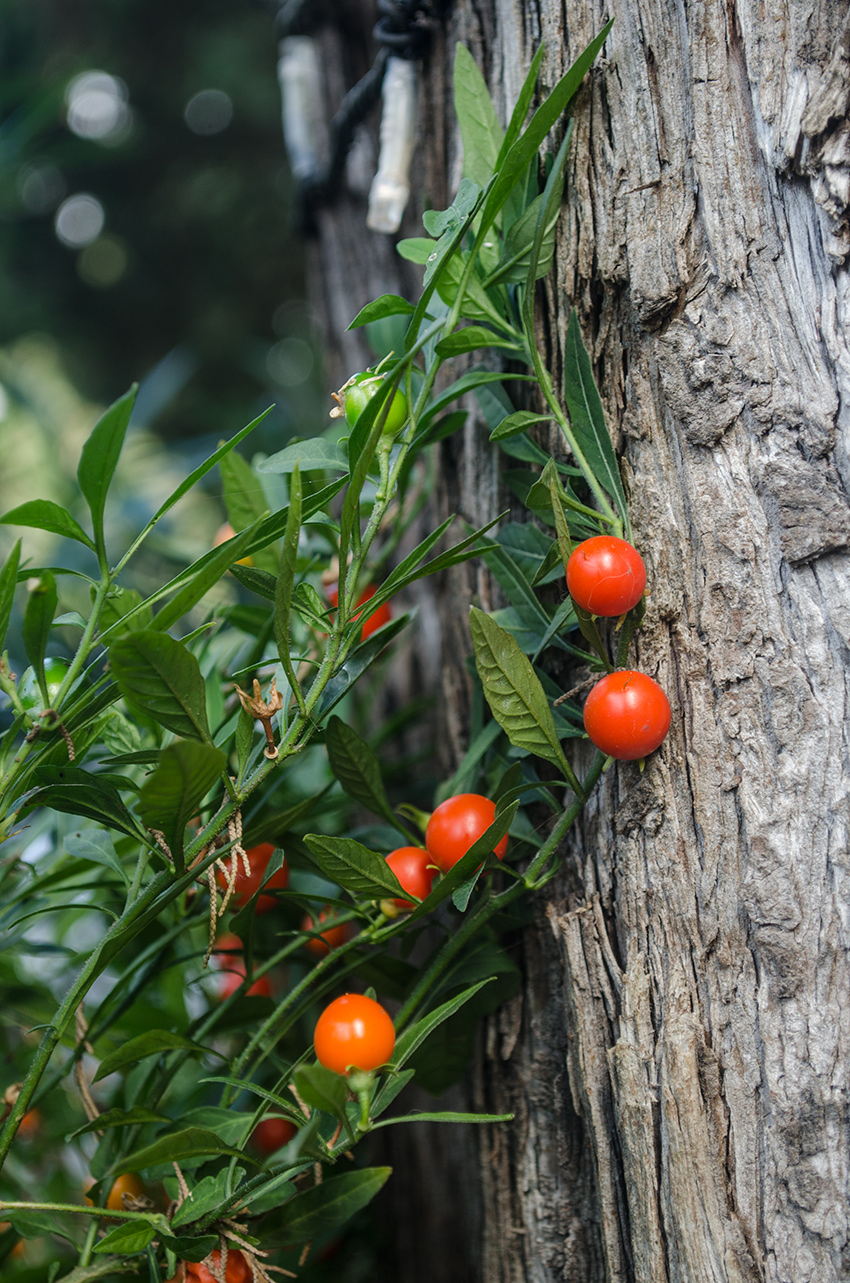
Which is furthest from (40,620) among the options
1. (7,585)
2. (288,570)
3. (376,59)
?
(376,59)

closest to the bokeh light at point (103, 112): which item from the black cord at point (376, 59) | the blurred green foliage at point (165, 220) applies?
the blurred green foliage at point (165, 220)

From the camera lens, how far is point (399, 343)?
28.2 inches

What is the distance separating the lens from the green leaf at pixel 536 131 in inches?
17.0

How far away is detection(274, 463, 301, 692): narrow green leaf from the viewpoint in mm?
373

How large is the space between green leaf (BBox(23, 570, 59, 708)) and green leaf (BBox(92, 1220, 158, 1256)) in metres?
0.27

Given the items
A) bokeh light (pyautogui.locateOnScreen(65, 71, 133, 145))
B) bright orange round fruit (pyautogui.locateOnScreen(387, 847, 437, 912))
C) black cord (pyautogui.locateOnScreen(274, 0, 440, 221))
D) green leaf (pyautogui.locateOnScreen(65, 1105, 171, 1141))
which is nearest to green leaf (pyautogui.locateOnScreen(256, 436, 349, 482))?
bright orange round fruit (pyautogui.locateOnScreen(387, 847, 437, 912))

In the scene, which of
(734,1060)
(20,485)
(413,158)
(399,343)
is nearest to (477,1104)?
(734,1060)

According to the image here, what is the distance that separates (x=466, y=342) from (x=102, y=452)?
22cm

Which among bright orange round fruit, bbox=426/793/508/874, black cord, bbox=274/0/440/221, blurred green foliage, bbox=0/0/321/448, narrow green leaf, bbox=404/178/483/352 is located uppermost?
blurred green foliage, bbox=0/0/321/448

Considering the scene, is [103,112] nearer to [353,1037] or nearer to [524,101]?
[524,101]

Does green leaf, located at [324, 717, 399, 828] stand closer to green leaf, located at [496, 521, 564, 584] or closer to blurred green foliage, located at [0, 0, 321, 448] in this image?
green leaf, located at [496, 521, 564, 584]

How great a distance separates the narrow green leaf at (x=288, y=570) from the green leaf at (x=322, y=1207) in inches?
10.6

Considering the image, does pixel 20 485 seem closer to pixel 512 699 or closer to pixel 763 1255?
pixel 512 699

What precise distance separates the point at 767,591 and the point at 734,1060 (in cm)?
24
